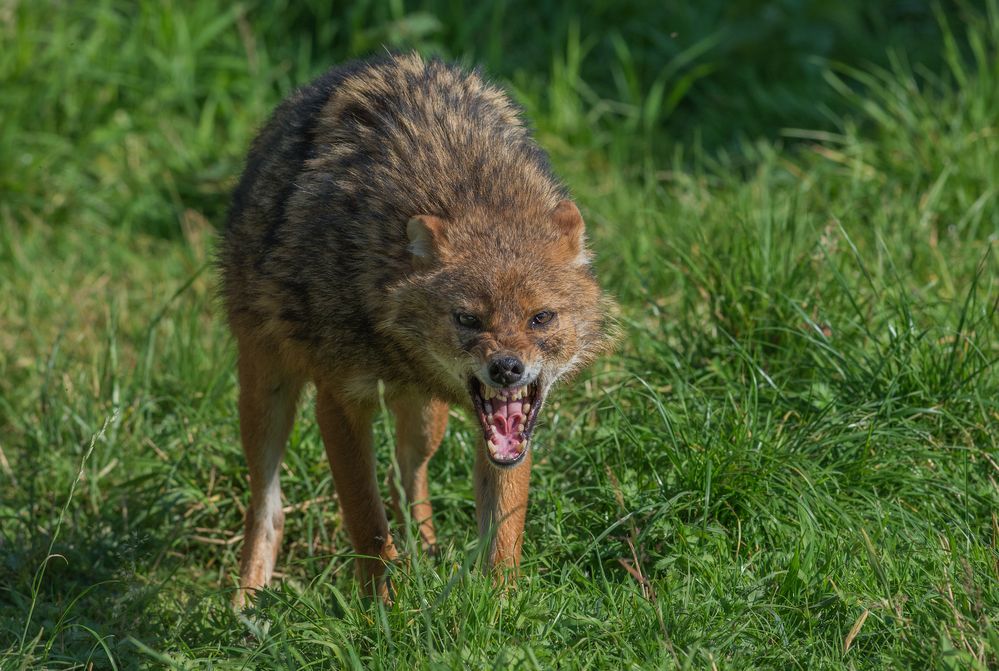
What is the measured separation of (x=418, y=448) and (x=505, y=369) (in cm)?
128

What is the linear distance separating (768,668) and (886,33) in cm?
601

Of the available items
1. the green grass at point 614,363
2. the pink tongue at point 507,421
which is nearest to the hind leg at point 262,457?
the green grass at point 614,363

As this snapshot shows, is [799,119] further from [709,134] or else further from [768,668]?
[768,668]

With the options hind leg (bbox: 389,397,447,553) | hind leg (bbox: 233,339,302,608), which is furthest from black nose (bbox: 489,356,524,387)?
hind leg (bbox: 233,339,302,608)

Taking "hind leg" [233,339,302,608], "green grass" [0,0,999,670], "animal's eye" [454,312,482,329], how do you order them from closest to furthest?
"green grass" [0,0,999,670] → "animal's eye" [454,312,482,329] → "hind leg" [233,339,302,608]

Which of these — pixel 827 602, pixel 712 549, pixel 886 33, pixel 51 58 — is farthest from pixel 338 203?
pixel 886 33

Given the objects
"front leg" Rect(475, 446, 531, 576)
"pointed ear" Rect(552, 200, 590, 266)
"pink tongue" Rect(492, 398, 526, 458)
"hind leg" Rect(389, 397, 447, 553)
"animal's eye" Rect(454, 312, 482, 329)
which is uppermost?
"pointed ear" Rect(552, 200, 590, 266)

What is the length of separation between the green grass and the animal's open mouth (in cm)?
33

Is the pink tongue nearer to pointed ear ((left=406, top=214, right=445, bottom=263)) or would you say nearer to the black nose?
the black nose

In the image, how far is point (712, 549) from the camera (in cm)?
456

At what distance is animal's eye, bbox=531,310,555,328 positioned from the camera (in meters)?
4.39

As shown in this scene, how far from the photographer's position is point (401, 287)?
4.47 meters

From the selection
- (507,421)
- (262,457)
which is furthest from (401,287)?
(262,457)

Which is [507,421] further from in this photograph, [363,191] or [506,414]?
[363,191]
